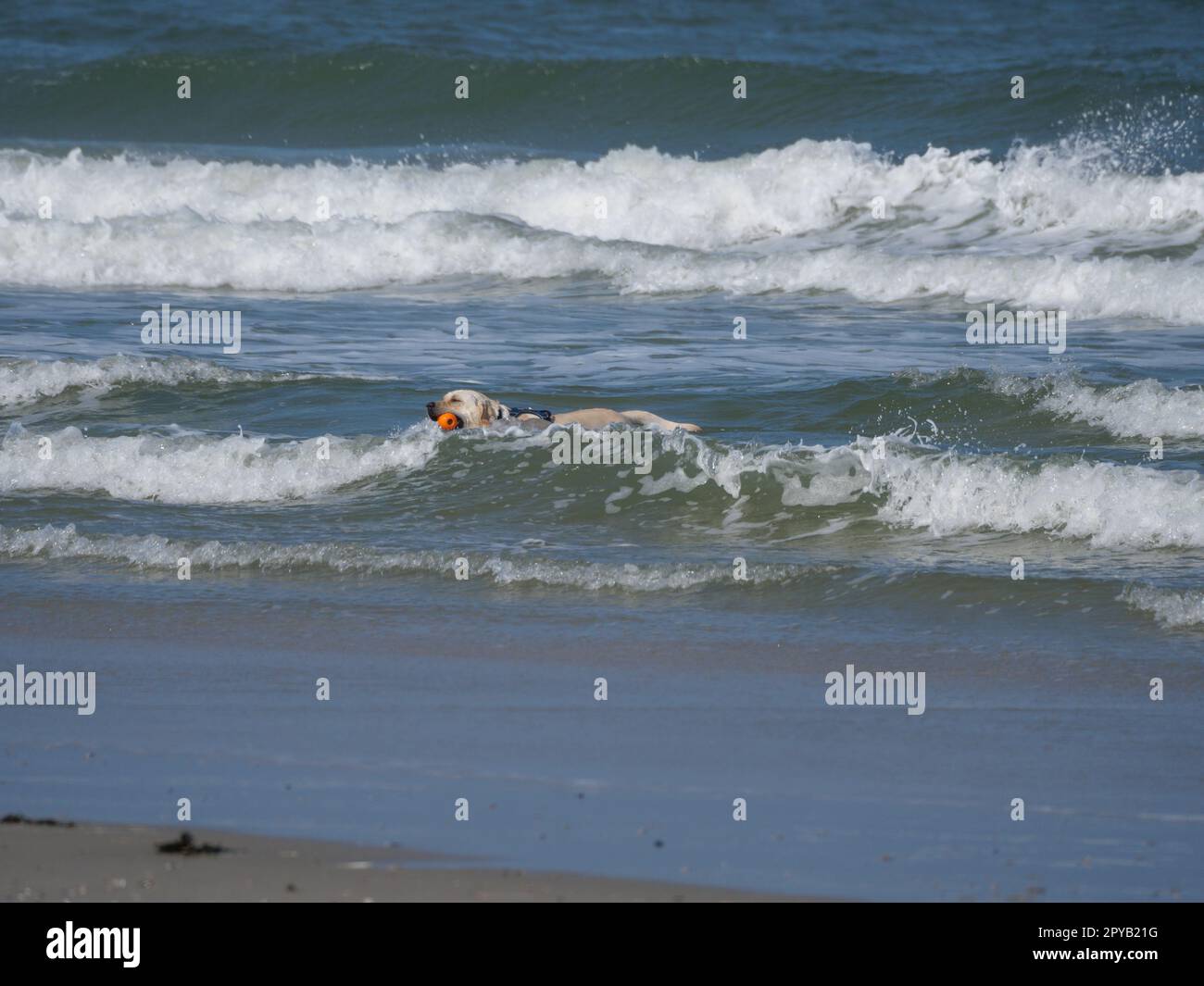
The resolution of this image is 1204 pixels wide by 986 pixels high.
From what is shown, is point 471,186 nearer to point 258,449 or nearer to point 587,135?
point 587,135

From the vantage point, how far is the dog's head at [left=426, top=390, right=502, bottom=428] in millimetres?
10289

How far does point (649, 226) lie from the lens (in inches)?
821

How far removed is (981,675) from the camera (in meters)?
6.51

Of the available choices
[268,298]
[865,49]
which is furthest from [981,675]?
[865,49]
